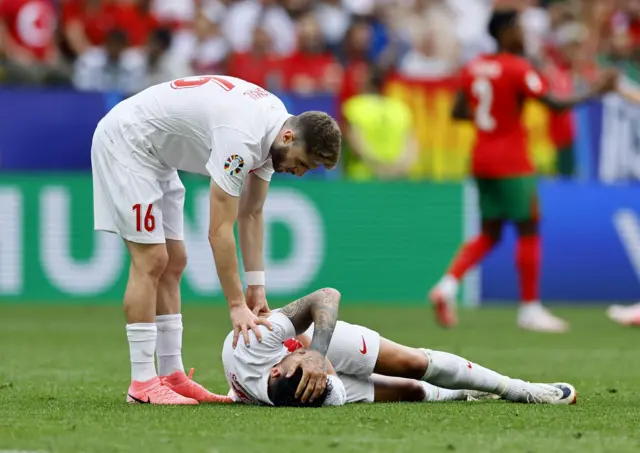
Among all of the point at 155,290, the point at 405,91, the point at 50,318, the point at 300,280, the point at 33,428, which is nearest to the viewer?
the point at 33,428

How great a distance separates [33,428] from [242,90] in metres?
2.11

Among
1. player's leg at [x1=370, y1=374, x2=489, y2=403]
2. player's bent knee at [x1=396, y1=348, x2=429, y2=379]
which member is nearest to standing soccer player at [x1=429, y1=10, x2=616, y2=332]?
player's leg at [x1=370, y1=374, x2=489, y2=403]

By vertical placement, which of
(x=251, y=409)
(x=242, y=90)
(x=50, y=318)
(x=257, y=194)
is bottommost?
(x=50, y=318)

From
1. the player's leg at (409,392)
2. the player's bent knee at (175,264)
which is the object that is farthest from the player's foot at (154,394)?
the player's leg at (409,392)

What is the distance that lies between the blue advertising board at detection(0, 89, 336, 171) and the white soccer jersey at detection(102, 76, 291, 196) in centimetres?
824

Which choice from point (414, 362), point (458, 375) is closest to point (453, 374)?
point (458, 375)

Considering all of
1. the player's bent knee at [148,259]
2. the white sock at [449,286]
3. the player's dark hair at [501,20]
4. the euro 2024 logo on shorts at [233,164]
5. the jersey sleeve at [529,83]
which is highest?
the player's dark hair at [501,20]

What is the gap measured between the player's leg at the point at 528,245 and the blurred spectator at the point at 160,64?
4.99 metres

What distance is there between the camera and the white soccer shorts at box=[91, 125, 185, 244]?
7.19 meters

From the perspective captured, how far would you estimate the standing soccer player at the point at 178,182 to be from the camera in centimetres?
679

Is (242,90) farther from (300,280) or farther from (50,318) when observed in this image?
(300,280)

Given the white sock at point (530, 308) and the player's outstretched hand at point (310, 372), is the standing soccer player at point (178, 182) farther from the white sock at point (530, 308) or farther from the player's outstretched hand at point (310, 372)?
→ the white sock at point (530, 308)

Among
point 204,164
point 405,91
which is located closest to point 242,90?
point 204,164

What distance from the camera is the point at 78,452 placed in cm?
534
